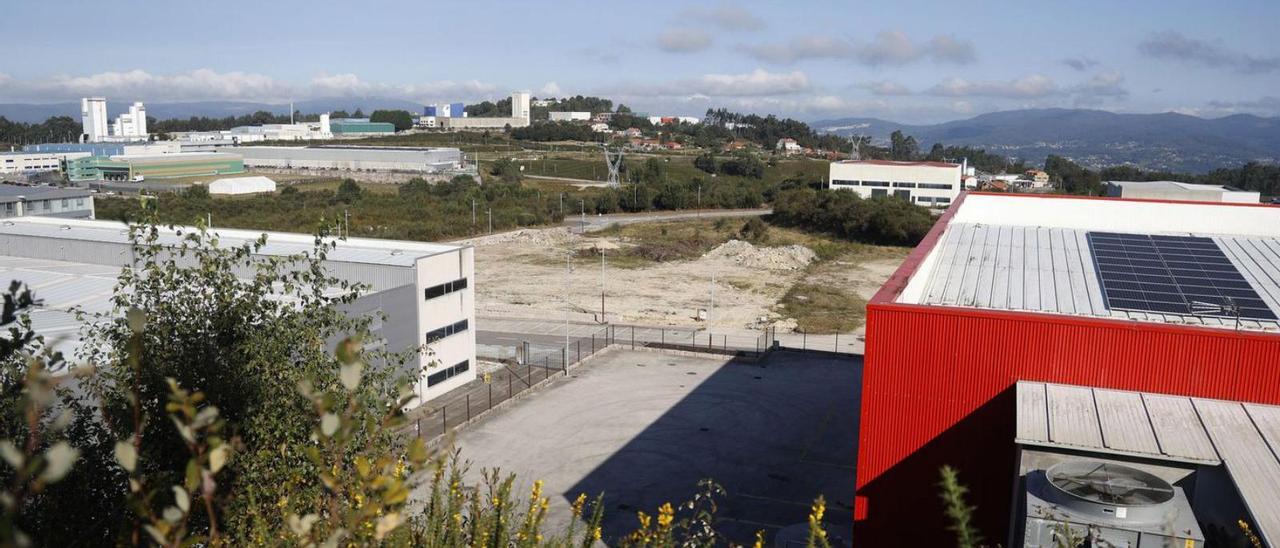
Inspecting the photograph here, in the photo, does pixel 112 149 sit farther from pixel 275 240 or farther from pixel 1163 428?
pixel 1163 428

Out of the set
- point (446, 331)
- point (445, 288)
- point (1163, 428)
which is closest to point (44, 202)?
point (445, 288)

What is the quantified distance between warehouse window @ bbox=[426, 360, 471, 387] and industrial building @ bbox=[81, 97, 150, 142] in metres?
123

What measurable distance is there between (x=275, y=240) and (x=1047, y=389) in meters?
20.9

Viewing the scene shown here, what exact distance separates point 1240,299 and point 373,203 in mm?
57910

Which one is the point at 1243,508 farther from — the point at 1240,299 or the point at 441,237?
the point at 441,237

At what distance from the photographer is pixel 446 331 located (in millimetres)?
23500

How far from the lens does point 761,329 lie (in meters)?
32.8

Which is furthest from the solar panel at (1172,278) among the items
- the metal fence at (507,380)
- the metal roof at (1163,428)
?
the metal fence at (507,380)

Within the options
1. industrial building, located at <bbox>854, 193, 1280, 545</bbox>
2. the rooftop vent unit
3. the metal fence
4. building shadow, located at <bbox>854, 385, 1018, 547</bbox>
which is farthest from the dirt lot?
the rooftop vent unit

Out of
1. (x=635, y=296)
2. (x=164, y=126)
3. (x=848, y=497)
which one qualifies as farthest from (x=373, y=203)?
(x=164, y=126)

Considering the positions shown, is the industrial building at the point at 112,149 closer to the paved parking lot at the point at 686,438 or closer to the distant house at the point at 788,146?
the distant house at the point at 788,146

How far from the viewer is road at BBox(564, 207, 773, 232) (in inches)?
2440

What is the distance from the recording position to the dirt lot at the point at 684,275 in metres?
35.4

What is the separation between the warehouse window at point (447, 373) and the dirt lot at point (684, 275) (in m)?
9.98
